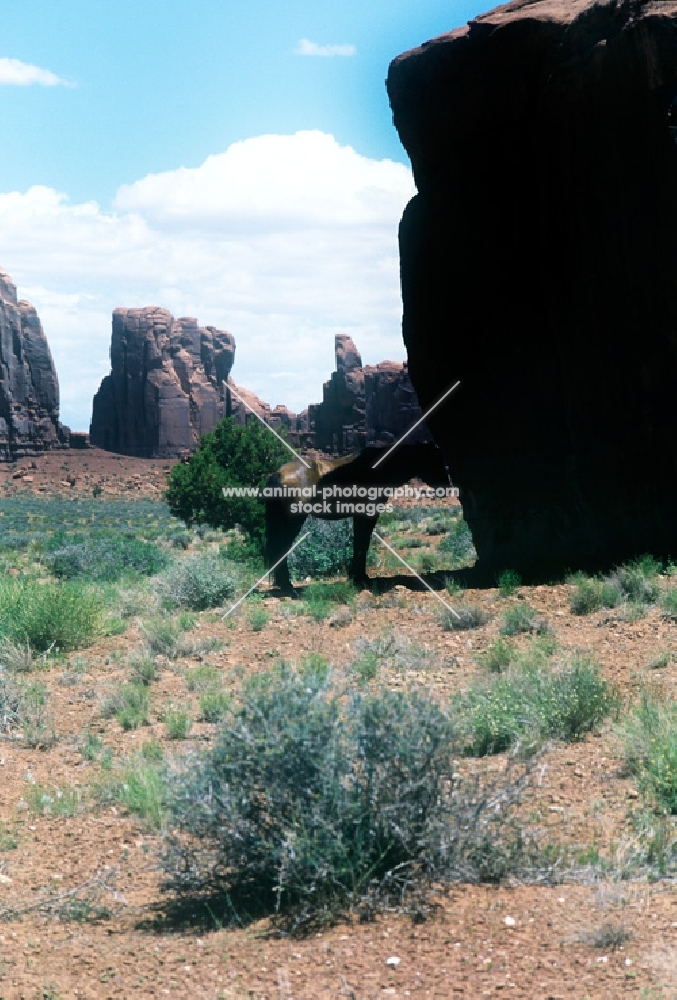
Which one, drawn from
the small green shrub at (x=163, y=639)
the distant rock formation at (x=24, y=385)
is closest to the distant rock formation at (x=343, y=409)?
the distant rock formation at (x=24, y=385)

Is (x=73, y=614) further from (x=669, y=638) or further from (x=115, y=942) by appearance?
(x=115, y=942)

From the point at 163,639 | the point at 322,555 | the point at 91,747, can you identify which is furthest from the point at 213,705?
the point at 322,555

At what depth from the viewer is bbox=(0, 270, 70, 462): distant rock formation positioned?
11044cm

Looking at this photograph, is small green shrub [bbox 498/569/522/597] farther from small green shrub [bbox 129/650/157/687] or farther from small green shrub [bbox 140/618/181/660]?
small green shrub [bbox 129/650/157/687]

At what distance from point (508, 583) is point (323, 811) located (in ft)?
30.0

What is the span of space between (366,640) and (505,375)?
608cm

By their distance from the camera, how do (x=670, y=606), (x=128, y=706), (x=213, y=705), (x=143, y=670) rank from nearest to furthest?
1. (x=213, y=705)
2. (x=128, y=706)
3. (x=143, y=670)
4. (x=670, y=606)

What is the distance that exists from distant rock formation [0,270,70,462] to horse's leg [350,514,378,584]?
318 ft

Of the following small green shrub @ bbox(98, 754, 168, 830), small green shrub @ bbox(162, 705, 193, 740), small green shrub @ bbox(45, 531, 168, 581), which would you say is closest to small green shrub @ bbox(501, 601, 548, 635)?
small green shrub @ bbox(162, 705, 193, 740)

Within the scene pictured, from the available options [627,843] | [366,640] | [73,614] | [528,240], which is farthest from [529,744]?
[528,240]

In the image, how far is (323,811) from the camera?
4.93 m

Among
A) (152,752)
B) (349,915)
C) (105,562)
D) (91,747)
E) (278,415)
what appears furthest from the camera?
(278,415)

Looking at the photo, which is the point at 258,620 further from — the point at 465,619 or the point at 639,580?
the point at 639,580

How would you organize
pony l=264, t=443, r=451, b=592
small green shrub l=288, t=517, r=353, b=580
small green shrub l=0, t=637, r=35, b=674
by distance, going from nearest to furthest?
1. small green shrub l=0, t=637, r=35, b=674
2. pony l=264, t=443, r=451, b=592
3. small green shrub l=288, t=517, r=353, b=580
